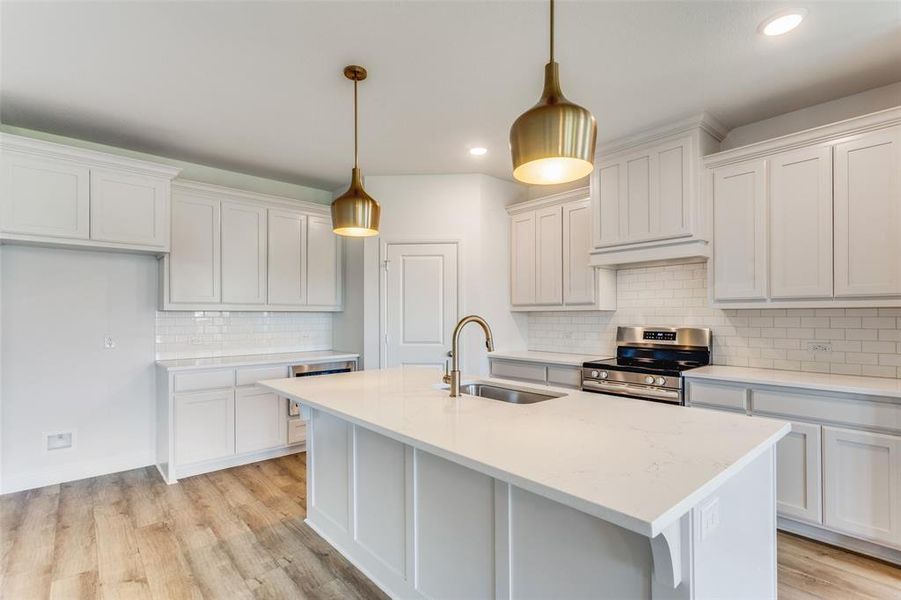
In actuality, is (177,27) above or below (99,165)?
above

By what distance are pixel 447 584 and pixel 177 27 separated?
275cm

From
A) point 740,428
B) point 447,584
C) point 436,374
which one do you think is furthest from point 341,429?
point 740,428

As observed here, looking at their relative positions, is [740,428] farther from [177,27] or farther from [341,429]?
[177,27]

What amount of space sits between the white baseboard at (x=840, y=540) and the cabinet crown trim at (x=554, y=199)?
8.61 feet

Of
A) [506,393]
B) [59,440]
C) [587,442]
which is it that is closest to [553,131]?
[587,442]

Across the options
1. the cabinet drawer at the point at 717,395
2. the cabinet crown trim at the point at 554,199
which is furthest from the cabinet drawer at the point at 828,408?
the cabinet crown trim at the point at 554,199

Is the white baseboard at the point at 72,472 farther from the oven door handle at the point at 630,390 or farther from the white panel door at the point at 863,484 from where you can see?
the white panel door at the point at 863,484

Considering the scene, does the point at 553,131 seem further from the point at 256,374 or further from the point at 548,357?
the point at 256,374

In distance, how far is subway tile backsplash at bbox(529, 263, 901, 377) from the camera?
2.71 meters

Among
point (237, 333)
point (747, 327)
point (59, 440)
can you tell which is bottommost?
point (59, 440)

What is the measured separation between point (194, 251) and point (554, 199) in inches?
125

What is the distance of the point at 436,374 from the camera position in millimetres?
2887

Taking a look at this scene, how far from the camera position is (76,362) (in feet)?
11.5

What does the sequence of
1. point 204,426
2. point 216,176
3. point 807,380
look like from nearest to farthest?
point 807,380 → point 204,426 → point 216,176
